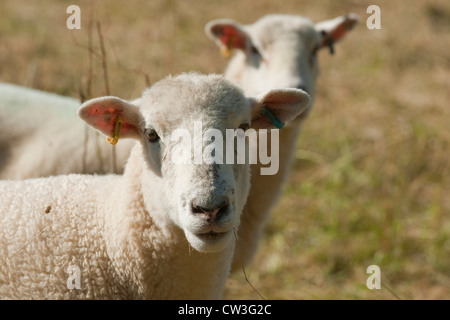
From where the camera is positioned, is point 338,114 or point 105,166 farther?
point 338,114

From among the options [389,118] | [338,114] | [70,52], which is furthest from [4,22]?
[389,118]

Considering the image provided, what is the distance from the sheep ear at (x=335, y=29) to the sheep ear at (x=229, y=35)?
601 millimetres

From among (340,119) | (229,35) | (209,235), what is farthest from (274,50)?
(340,119)

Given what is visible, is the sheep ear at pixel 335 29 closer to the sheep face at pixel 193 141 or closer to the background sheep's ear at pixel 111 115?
the sheep face at pixel 193 141

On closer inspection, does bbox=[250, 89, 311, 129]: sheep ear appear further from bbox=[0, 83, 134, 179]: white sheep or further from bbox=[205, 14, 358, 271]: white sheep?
bbox=[0, 83, 134, 179]: white sheep

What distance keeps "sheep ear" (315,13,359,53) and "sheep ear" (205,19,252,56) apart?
0.60 metres

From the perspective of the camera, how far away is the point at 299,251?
5.16m

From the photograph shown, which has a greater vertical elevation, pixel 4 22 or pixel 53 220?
pixel 4 22

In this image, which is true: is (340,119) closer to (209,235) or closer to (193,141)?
(193,141)

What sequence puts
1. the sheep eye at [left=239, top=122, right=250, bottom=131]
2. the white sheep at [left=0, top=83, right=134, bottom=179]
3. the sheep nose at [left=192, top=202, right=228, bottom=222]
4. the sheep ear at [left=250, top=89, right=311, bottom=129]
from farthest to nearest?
1. the white sheep at [left=0, top=83, right=134, bottom=179]
2. the sheep ear at [left=250, top=89, right=311, bottom=129]
3. the sheep eye at [left=239, top=122, right=250, bottom=131]
4. the sheep nose at [left=192, top=202, right=228, bottom=222]

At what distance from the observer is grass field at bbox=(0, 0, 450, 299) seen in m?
4.90

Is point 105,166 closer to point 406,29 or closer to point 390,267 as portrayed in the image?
point 390,267

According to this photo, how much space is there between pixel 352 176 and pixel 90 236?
3.59 m

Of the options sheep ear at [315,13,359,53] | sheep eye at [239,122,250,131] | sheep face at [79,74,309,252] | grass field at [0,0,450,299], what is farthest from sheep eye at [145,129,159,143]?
sheep ear at [315,13,359,53]
